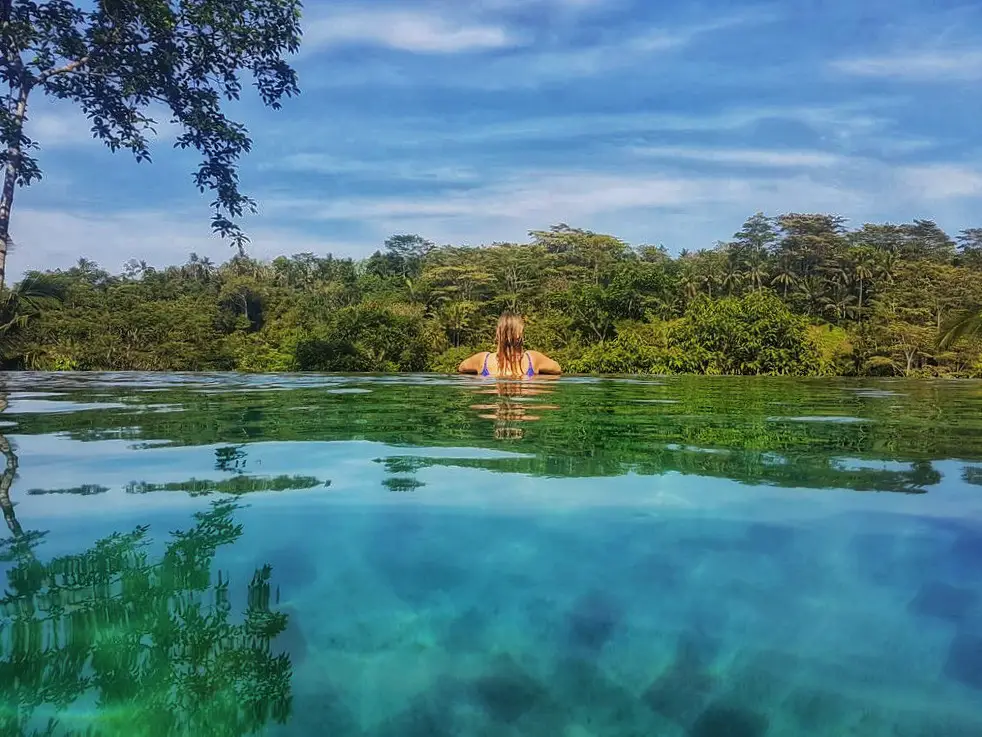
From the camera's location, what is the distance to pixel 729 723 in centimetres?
103

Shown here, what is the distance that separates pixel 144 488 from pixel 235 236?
564 centimetres

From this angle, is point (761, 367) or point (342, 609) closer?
point (342, 609)

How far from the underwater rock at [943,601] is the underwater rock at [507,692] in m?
0.77

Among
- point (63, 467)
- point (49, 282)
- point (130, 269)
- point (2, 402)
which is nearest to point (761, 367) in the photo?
point (2, 402)

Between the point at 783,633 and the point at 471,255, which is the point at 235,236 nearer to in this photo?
the point at 783,633

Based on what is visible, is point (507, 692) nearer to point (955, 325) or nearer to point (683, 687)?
point (683, 687)

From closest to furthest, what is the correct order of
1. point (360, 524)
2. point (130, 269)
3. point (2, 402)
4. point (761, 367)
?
point (360, 524) → point (2, 402) → point (761, 367) → point (130, 269)

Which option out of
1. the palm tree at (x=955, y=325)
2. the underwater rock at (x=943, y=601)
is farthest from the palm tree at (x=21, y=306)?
the underwater rock at (x=943, y=601)

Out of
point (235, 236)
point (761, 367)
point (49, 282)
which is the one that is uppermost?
point (49, 282)

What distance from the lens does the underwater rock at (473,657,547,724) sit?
1.05 m

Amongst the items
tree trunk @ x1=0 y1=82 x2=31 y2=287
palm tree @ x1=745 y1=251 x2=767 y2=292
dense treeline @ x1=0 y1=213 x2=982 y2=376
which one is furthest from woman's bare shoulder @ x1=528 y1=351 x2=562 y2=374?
palm tree @ x1=745 y1=251 x2=767 y2=292

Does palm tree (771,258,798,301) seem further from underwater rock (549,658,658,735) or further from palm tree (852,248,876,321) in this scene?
underwater rock (549,658,658,735)

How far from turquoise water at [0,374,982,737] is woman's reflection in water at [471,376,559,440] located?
83cm

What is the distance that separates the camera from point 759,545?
176cm
